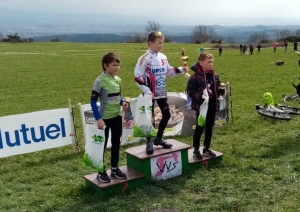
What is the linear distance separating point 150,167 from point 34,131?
9.26 feet

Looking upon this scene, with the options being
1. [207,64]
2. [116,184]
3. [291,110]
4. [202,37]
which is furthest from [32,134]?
[202,37]

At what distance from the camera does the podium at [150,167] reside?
19.0ft

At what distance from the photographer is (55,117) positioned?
311 inches

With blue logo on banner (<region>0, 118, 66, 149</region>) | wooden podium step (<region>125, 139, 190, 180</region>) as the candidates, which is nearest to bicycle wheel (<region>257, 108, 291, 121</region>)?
wooden podium step (<region>125, 139, 190, 180</region>)

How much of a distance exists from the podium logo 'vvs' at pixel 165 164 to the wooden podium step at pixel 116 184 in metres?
0.32

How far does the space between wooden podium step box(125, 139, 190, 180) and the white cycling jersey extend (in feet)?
Result: 3.03

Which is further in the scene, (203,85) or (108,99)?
(203,85)

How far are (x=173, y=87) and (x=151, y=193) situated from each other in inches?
514

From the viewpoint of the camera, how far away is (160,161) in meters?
6.24

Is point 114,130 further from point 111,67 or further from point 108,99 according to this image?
point 111,67

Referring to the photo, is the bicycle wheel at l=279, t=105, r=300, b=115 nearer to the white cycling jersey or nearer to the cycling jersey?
the white cycling jersey

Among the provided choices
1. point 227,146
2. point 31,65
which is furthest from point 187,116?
point 31,65

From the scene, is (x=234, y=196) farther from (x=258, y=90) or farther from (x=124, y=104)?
(x=258, y=90)

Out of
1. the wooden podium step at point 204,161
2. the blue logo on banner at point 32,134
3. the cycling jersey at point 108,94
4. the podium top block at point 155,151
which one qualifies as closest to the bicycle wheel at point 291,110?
the wooden podium step at point 204,161
